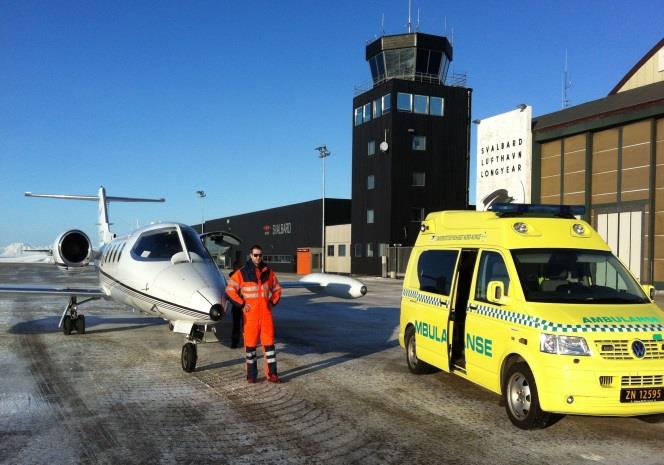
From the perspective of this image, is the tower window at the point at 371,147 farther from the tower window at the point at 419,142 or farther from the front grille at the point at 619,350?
the front grille at the point at 619,350

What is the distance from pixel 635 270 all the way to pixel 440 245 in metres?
22.1

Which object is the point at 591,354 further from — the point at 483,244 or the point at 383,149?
the point at 383,149

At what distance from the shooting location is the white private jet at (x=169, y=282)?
359 inches

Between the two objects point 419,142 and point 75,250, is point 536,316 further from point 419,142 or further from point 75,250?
point 419,142

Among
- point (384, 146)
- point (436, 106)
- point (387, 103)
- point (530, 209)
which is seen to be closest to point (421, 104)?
point (436, 106)

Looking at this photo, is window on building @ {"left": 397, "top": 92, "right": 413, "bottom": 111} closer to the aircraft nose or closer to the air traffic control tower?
the air traffic control tower

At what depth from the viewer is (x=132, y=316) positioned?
17.4m

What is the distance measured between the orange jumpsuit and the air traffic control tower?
117ft

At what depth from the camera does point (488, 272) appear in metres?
7.25

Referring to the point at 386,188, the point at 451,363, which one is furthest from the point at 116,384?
the point at 386,188

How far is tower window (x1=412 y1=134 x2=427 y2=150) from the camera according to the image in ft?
148

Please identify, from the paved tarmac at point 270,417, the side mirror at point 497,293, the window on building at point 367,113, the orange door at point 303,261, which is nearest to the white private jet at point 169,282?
the paved tarmac at point 270,417

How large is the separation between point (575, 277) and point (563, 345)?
144 centimetres

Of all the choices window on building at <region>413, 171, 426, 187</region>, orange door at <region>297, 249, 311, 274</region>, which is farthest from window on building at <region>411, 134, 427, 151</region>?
orange door at <region>297, 249, 311, 274</region>
